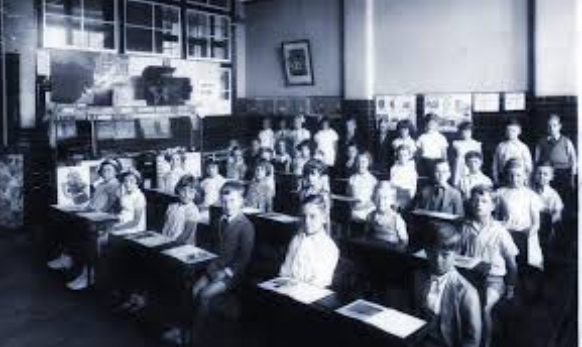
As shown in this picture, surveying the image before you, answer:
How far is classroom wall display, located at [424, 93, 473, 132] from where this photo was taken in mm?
8203

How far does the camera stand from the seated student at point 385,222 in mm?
4230

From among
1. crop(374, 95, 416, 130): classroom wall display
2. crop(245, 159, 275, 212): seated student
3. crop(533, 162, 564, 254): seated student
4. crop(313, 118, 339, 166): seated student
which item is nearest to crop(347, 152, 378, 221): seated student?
crop(245, 159, 275, 212): seated student

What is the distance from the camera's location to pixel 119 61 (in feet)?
28.6

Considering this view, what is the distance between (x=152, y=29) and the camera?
30.7 ft

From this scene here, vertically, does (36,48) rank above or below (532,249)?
above

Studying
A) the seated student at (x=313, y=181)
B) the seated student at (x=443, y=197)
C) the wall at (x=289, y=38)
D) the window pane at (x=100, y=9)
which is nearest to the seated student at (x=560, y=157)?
the seated student at (x=443, y=197)

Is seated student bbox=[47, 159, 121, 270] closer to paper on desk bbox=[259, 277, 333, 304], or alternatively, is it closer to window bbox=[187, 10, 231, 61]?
paper on desk bbox=[259, 277, 333, 304]

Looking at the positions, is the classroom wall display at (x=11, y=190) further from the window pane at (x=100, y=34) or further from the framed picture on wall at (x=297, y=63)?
the framed picture on wall at (x=297, y=63)

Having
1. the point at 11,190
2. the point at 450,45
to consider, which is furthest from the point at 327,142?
the point at 11,190

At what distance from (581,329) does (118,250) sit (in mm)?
3282

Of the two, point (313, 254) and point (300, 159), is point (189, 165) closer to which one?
point (300, 159)

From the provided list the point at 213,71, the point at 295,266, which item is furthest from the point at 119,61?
the point at 295,266

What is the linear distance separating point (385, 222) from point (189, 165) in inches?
187

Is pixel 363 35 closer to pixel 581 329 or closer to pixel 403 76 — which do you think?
→ pixel 403 76
